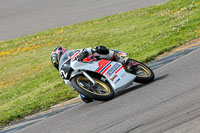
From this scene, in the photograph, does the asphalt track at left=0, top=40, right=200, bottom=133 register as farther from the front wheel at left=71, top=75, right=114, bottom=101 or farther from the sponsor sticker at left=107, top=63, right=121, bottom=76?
the sponsor sticker at left=107, top=63, right=121, bottom=76

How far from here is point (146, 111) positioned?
6.39 m

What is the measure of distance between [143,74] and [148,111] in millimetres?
2631

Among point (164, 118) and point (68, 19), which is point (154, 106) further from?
point (68, 19)

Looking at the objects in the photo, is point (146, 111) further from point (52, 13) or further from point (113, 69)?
point (52, 13)

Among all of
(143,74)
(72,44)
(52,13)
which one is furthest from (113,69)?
(52,13)

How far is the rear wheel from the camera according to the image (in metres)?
8.64

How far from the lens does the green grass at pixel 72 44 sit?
12.1m

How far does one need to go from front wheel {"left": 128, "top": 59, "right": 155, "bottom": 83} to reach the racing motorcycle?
0.30ft

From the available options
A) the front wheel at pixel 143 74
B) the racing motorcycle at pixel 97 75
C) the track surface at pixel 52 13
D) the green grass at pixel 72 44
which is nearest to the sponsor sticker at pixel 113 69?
the racing motorcycle at pixel 97 75

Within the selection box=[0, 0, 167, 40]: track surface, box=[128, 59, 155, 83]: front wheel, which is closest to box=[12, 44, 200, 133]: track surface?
box=[128, 59, 155, 83]: front wheel

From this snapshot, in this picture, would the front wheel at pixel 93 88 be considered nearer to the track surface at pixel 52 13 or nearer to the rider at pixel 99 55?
the rider at pixel 99 55

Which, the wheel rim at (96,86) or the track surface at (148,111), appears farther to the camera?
the wheel rim at (96,86)

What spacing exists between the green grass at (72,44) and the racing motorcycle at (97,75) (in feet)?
7.46

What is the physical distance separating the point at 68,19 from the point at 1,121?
1703 centimetres
